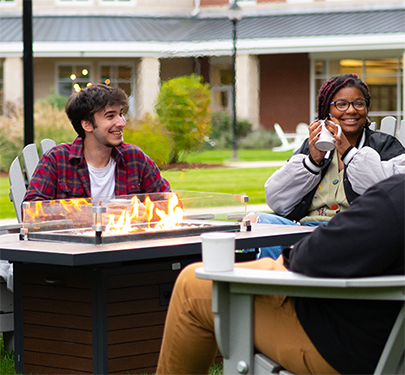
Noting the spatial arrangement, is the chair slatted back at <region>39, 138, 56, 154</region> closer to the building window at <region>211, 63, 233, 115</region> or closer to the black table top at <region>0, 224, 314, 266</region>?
the black table top at <region>0, 224, 314, 266</region>

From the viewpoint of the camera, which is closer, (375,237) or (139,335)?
(375,237)

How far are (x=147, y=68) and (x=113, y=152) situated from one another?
625 inches

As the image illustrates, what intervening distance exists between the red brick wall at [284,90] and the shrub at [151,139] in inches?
342

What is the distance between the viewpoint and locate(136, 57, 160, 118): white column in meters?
17.4

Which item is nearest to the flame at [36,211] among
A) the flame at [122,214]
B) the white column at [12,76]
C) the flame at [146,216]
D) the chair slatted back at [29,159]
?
the flame at [122,214]

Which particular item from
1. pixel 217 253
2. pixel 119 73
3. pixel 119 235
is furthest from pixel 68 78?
pixel 217 253

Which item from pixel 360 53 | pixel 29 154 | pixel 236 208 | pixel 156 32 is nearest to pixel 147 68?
pixel 156 32

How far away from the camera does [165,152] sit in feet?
40.3

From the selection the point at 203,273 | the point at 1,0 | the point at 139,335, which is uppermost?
the point at 1,0

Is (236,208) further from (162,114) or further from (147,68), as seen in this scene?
(147,68)

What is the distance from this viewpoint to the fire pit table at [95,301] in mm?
2467

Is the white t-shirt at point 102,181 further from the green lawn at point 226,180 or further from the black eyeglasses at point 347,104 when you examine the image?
the green lawn at point 226,180

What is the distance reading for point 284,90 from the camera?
21.1 metres

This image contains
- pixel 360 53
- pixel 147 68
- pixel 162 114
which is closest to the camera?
pixel 162 114
